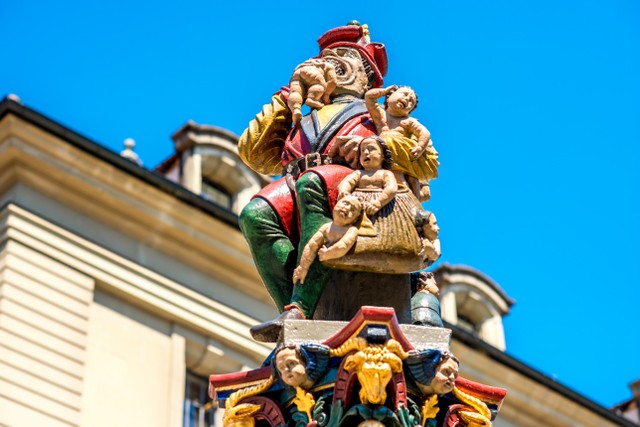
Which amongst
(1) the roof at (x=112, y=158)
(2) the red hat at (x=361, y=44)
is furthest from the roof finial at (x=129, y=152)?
(2) the red hat at (x=361, y=44)

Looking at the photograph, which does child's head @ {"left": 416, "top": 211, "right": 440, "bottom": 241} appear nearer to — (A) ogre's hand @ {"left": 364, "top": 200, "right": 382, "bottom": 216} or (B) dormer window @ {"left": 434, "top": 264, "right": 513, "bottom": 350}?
(A) ogre's hand @ {"left": 364, "top": 200, "right": 382, "bottom": 216}

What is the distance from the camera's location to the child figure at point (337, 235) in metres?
7.46

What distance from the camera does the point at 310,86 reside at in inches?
340

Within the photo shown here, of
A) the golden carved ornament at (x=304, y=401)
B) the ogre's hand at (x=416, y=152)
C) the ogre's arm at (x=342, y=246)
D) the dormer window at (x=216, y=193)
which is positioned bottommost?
the golden carved ornament at (x=304, y=401)

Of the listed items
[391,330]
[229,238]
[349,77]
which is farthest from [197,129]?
[391,330]

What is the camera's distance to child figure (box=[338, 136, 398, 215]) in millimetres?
7621

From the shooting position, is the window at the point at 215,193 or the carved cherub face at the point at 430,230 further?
the window at the point at 215,193

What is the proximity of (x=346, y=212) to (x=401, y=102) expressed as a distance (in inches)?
36.2

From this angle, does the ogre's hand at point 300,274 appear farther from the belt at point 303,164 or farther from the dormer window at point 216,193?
the dormer window at point 216,193

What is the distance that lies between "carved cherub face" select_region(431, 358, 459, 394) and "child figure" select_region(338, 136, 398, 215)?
753mm

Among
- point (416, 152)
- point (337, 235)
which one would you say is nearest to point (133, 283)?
point (416, 152)

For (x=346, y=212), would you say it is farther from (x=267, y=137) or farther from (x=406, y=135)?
(x=267, y=137)

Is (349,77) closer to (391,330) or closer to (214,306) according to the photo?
(391,330)

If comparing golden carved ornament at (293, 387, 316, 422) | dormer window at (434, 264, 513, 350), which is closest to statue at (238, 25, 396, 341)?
golden carved ornament at (293, 387, 316, 422)
